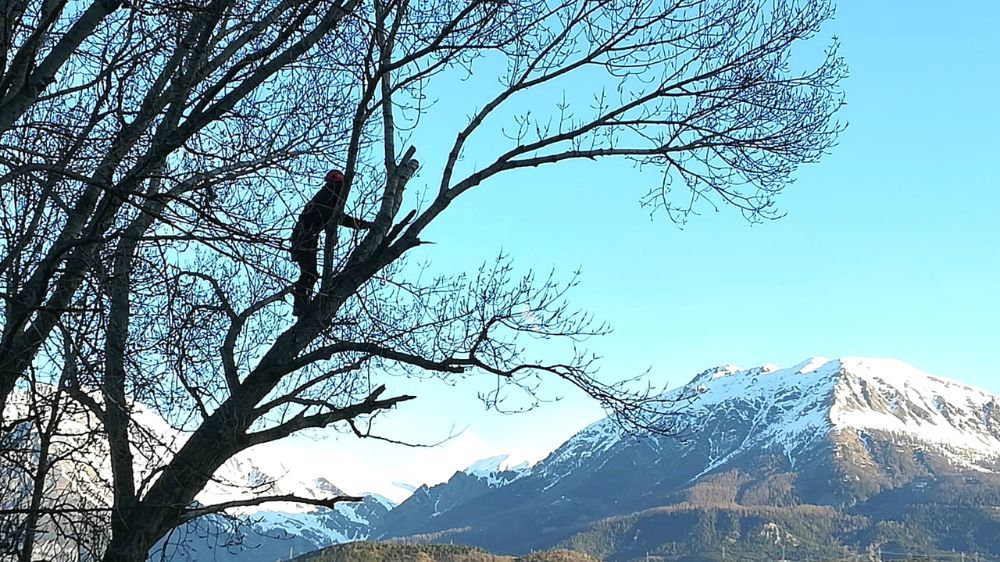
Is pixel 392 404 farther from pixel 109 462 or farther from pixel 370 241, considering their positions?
pixel 109 462

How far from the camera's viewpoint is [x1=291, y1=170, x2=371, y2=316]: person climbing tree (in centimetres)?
616

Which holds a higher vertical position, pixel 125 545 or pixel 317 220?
pixel 317 220

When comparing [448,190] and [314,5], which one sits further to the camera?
[448,190]

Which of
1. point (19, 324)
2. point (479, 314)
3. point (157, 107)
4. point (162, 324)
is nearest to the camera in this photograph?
point (19, 324)

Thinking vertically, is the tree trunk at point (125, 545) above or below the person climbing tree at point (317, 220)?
below

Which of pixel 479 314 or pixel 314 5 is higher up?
pixel 314 5

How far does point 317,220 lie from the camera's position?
631cm

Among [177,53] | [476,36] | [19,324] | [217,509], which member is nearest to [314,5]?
[177,53]

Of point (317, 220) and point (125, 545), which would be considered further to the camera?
point (317, 220)

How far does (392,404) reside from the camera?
20.8 feet

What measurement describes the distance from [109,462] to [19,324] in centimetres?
182

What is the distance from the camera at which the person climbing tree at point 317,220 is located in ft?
20.2

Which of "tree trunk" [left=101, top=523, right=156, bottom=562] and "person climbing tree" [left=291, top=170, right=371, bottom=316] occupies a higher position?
"person climbing tree" [left=291, top=170, right=371, bottom=316]

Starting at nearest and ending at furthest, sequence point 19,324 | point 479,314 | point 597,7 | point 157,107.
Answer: point 19,324, point 157,107, point 479,314, point 597,7
